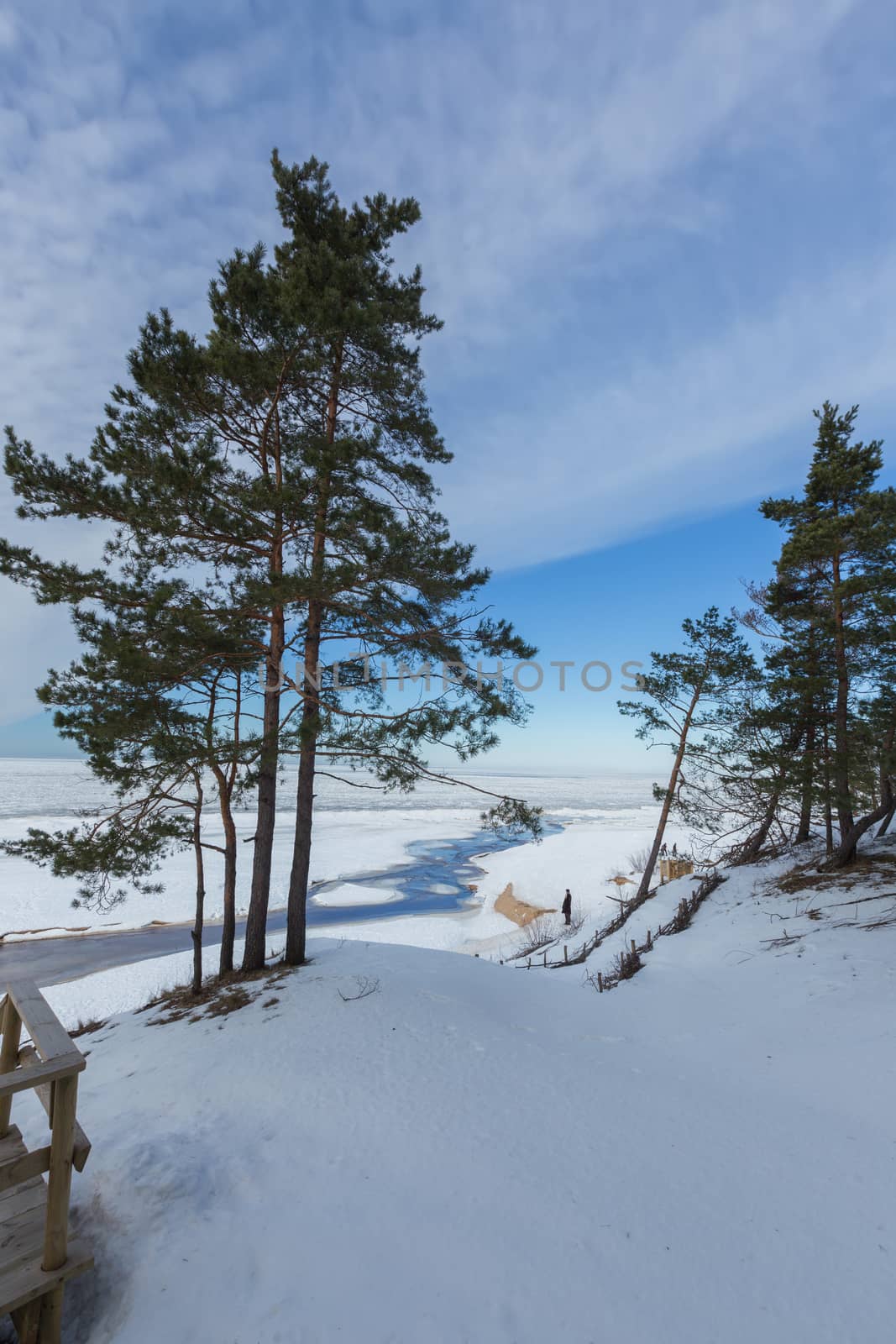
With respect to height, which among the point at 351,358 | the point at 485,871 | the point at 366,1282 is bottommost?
the point at 485,871

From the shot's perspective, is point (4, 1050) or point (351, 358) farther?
point (351, 358)

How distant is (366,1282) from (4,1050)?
2.81 metres

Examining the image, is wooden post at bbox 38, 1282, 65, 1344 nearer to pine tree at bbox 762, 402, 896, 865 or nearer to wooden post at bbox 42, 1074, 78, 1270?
wooden post at bbox 42, 1074, 78, 1270

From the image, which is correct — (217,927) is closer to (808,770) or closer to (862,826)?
(808,770)

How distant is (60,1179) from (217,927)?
2461 centimetres

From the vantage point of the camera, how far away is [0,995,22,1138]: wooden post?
11.8ft

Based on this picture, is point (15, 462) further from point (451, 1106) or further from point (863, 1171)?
point (863, 1171)

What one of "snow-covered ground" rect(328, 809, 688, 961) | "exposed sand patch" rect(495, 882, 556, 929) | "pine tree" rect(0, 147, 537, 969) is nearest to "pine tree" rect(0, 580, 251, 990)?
"pine tree" rect(0, 147, 537, 969)

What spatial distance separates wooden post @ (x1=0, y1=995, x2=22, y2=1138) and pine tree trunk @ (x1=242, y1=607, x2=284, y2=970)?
5.23m

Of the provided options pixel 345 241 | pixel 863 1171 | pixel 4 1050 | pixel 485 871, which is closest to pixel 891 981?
pixel 863 1171

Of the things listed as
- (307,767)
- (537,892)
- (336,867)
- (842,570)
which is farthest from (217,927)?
(842,570)

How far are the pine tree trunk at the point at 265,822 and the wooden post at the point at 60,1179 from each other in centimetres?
621

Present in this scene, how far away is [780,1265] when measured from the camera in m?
3.22

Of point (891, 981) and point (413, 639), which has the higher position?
point (413, 639)
